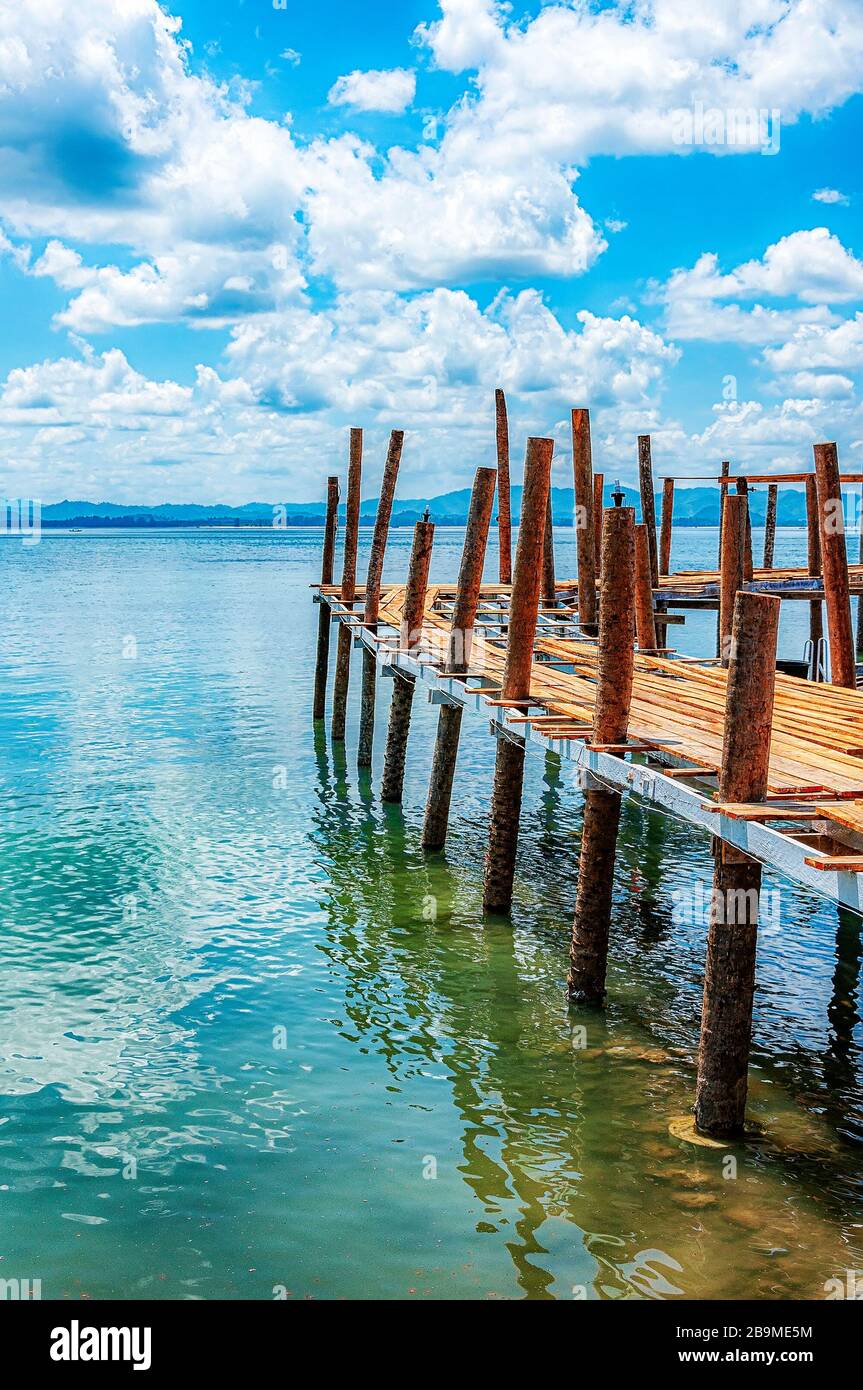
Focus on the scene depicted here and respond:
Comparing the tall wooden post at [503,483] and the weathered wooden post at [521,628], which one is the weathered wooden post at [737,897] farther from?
the tall wooden post at [503,483]

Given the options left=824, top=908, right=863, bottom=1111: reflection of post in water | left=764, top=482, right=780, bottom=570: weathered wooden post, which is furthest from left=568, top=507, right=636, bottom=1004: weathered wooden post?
left=764, top=482, right=780, bottom=570: weathered wooden post

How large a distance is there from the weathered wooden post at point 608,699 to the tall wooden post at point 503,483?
12.5 m

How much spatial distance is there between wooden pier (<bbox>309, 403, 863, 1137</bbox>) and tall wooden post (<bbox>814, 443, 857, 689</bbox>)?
26 millimetres

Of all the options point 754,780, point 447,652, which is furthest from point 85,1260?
point 447,652

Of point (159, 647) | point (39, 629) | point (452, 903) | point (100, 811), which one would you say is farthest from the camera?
point (39, 629)

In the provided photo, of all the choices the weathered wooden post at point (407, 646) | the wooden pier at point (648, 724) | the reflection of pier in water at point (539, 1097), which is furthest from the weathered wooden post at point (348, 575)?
the reflection of pier in water at point (539, 1097)

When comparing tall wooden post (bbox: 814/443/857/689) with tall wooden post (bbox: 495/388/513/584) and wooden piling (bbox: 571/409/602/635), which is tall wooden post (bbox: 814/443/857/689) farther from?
tall wooden post (bbox: 495/388/513/584)

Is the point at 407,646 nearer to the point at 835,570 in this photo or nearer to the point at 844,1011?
the point at 835,570

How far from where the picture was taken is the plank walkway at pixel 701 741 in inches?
281

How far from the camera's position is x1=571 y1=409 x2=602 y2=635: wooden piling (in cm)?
1848

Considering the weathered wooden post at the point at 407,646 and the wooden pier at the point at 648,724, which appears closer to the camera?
the wooden pier at the point at 648,724

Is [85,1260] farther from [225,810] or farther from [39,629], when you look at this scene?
[39,629]

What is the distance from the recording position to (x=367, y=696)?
2333 cm
